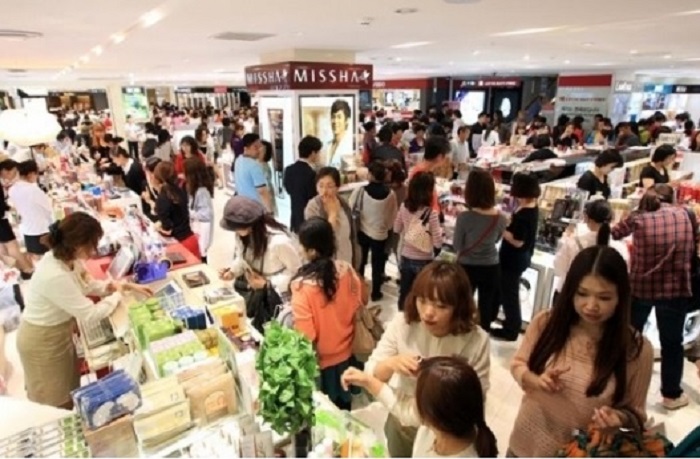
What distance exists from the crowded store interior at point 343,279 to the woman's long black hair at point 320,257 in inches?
0.5

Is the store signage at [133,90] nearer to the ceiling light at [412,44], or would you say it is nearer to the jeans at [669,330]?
the ceiling light at [412,44]

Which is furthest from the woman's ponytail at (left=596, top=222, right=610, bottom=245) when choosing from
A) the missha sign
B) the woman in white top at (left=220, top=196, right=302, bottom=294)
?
the missha sign

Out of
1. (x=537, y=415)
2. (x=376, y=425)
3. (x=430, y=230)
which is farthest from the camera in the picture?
(x=430, y=230)

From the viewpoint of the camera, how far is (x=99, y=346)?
2.63 meters

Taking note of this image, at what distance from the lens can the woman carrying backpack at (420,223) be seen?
3561 millimetres

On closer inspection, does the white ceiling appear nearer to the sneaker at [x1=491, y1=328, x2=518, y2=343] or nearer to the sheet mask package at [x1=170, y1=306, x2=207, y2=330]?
the sheet mask package at [x1=170, y1=306, x2=207, y2=330]

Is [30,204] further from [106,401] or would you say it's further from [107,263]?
[106,401]

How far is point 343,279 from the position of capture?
223 centimetres

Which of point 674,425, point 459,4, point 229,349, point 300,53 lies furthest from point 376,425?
point 300,53

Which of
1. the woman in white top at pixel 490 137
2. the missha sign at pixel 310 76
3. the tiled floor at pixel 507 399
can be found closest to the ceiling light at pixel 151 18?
the missha sign at pixel 310 76

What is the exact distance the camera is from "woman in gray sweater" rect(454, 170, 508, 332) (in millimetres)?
A: 3182

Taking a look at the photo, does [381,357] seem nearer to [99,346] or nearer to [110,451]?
[110,451]

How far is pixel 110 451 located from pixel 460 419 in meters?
1.19

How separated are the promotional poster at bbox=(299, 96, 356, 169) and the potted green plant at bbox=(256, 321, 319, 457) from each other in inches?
195
